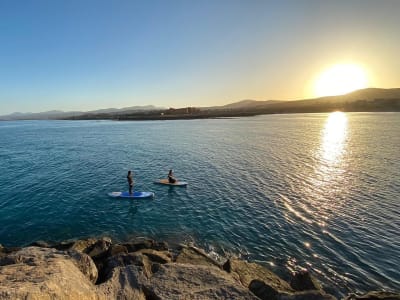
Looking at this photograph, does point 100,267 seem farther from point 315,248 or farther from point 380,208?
point 380,208

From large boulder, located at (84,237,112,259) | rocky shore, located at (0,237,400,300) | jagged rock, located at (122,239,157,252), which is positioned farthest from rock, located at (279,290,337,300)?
large boulder, located at (84,237,112,259)

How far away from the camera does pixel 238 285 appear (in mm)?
11117

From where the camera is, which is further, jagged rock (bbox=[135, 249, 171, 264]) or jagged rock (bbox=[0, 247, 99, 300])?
jagged rock (bbox=[135, 249, 171, 264])

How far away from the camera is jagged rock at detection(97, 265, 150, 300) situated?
10.3 metres

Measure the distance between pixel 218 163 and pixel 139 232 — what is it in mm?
24201

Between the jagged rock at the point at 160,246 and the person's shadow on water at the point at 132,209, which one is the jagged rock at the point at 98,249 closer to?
the jagged rock at the point at 160,246

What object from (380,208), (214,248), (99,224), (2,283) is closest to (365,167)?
(380,208)

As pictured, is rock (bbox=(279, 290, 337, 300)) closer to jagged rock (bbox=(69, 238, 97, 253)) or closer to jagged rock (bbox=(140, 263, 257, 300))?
jagged rock (bbox=(140, 263, 257, 300))

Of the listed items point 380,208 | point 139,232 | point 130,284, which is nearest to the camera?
point 130,284

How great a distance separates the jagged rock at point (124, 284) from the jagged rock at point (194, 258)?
2930 millimetres

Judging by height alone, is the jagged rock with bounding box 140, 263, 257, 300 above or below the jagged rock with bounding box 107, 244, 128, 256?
above

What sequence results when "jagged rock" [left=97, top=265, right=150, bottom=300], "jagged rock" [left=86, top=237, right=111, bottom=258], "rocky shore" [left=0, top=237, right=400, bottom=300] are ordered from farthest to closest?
1. "jagged rock" [left=86, top=237, right=111, bottom=258]
2. "jagged rock" [left=97, top=265, right=150, bottom=300]
3. "rocky shore" [left=0, top=237, right=400, bottom=300]

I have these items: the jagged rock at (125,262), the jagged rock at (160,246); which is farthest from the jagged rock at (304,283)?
the jagged rock at (160,246)

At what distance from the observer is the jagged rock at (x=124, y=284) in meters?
10.3
